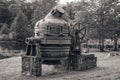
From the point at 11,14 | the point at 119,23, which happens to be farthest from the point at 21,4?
the point at 119,23

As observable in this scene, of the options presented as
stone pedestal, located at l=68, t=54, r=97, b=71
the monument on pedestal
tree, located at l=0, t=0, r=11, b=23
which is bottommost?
stone pedestal, located at l=68, t=54, r=97, b=71

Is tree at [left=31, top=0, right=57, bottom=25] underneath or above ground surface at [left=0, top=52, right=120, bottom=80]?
above

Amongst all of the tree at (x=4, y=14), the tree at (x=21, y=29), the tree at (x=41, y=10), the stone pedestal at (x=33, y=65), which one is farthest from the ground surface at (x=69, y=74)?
the tree at (x=4, y=14)

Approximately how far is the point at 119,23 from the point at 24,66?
69.4 ft

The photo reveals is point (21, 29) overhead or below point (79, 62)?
overhead

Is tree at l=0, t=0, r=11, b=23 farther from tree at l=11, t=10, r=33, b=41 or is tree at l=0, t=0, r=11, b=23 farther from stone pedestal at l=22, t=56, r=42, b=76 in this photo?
stone pedestal at l=22, t=56, r=42, b=76

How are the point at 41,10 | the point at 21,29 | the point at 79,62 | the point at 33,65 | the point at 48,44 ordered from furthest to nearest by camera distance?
1. the point at 41,10
2. the point at 21,29
3. the point at 79,62
4. the point at 48,44
5. the point at 33,65

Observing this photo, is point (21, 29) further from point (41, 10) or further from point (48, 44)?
point (48, 44)

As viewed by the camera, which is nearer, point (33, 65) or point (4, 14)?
point (33, 65)

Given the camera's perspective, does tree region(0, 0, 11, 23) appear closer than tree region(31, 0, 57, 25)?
No

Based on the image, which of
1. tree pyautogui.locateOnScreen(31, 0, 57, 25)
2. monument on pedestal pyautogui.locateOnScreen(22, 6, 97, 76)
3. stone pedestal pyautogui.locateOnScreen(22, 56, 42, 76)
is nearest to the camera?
stone pedestal pyautogui.locateOnScreen(22, 56, 42, 76)

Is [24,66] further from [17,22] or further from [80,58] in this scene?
[17,22]

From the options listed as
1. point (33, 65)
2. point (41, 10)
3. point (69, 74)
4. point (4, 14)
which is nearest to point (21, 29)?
point (41, 10)

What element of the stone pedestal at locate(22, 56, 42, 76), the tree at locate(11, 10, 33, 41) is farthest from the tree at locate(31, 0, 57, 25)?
the stone pedestal at locate(22, 56, 42, 76)
